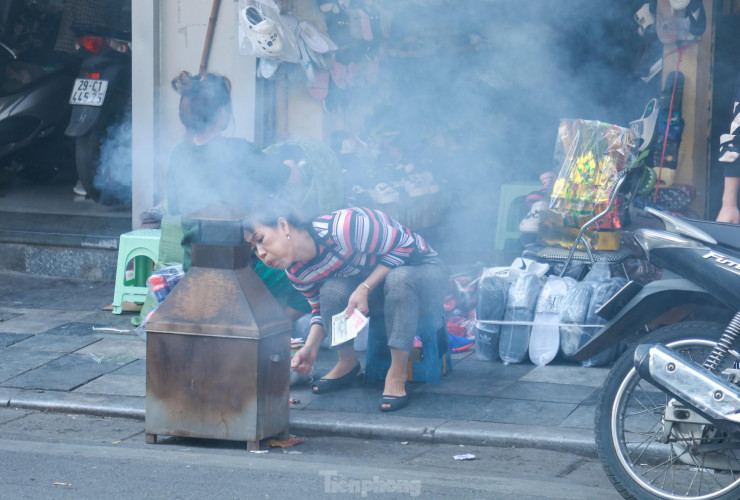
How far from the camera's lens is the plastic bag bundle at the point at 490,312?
5680 millimetres

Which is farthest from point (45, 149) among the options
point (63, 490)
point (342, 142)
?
point (63, 490)

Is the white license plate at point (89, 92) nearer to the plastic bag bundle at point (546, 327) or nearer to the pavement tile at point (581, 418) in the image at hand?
the plastic bag bundle at point (546, 327)

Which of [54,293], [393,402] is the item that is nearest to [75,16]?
[54,293]

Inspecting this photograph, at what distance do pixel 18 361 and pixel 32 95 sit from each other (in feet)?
13.4

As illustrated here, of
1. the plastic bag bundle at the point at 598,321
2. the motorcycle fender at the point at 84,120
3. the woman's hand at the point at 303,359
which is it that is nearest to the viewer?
the woman's hand at the point at 303,359

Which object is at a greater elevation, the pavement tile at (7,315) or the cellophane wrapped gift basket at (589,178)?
the cellophane wrapped gift basket at (589,178)

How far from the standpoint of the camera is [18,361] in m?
5.80

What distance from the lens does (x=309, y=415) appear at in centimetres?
479

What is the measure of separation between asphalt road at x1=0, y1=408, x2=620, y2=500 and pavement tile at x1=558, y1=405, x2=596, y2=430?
0.26m

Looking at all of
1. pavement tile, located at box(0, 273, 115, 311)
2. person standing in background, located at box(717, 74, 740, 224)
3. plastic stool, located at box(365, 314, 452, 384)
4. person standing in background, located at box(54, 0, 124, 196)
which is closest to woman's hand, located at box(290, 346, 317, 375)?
plastic stool, located at box(365, 314, 452, 384)

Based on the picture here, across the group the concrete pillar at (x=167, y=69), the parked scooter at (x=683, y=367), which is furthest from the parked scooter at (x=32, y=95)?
the parked scooter at (x=683, y=367)

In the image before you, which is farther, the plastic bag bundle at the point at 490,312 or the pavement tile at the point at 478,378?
the plastic bag bundle at the point at 490,312

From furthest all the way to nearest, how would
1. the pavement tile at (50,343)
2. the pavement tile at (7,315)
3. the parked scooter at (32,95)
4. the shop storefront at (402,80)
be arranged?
the parked scooter at (32,95) < the shop storefront at (402,80) < the pavement tile at (7,315) < the pavement tile at (50,343)

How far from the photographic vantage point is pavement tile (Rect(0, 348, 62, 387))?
5.55 m
